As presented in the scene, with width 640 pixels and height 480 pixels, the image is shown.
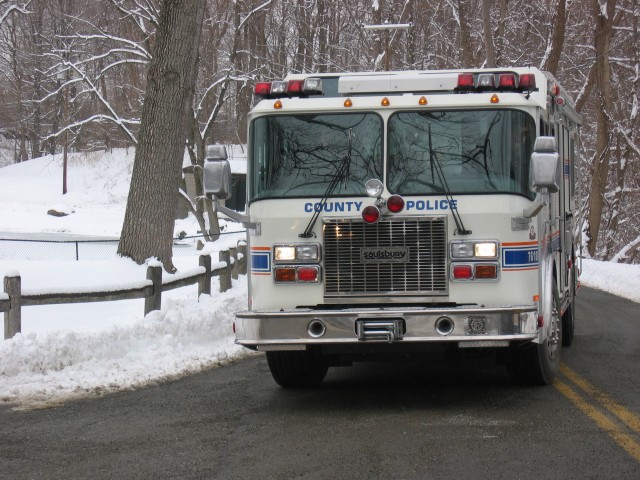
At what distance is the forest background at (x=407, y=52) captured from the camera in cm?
3441

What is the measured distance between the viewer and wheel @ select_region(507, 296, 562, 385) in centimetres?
898

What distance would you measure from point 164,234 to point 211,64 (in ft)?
79.4

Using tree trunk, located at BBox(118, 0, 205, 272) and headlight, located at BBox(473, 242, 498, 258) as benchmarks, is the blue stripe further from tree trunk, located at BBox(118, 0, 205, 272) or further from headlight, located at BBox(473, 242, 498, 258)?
tree trunk, located at BBox(118, 0, 205, 272)

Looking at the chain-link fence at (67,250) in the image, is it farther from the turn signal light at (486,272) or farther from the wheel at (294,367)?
the turn signal light at (486,272)

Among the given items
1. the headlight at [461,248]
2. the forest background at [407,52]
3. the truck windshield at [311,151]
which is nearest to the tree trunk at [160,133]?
the truck windshield at [311,151]

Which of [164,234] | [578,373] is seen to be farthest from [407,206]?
[164,234]

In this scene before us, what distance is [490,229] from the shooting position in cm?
834

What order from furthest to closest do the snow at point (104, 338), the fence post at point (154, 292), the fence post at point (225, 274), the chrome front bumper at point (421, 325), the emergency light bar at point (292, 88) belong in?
the fence post at point (225, 274) → the fence post at point (154, 292) → the snow at point (104, 338) → the emergency light bar at point (292, 88) → the chrome front bumper at point (421, 325)

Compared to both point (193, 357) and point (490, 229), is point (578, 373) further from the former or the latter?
point (193, 357)

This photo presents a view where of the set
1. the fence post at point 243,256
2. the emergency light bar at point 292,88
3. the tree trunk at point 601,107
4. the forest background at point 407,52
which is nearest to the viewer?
the emergency light bar at point 292,88

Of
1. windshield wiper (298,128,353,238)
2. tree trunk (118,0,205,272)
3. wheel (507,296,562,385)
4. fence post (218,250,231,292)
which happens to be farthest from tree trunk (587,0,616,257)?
windshield wiper (298,128,353,238)

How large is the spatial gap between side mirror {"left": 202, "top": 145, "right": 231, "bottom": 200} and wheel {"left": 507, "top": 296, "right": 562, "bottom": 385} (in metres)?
2.92

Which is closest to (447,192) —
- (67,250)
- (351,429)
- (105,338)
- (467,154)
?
(467,154)

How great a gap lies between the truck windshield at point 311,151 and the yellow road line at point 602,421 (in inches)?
101
